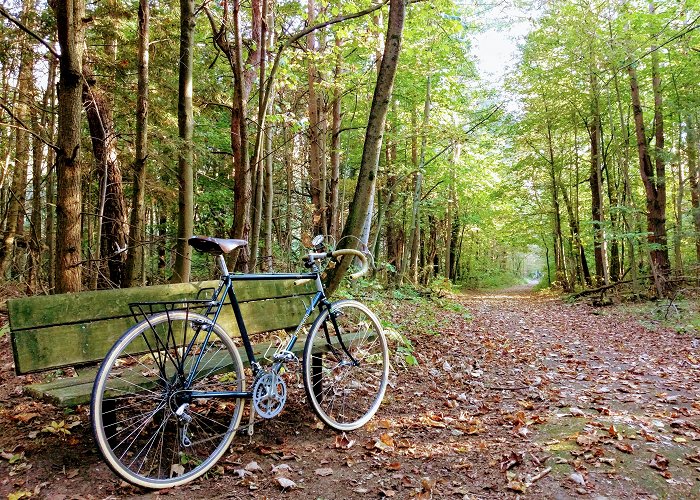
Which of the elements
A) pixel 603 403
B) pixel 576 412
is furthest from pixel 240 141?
pixel 603 403

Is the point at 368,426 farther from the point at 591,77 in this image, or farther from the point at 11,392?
the point at 591,77

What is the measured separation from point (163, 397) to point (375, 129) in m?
3.28

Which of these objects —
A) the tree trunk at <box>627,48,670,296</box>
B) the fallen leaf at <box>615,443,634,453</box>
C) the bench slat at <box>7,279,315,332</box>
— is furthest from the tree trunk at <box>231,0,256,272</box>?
the tree trunk at <box>627,48,670,296</box>

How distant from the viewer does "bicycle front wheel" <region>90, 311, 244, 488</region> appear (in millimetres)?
2238

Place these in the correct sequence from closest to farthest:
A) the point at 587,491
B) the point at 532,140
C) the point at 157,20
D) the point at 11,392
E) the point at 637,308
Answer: the point at 587,491 < the point at 11,392 < the point at 157,20 < the point at 637,308 < the point at 532,140

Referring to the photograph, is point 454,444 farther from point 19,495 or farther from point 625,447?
point 19,495

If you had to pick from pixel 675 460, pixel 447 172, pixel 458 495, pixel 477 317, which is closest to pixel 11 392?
pixel 458 495

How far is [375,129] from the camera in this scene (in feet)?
14.8

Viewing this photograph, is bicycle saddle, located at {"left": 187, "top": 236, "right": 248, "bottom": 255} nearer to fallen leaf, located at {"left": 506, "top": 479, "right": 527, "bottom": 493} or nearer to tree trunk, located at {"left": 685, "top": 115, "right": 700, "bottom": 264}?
fallen leaf, located at {"left": 506, "top": 479, "right": 527, "bottom": 493}

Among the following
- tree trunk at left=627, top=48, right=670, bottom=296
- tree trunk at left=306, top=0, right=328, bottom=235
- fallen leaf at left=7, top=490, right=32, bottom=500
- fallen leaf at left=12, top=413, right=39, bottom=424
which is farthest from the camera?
tree trunk at left=627, top=48, right=670, bottom=296

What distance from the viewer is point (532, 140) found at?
1795cm

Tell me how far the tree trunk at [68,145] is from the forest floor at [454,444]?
1.18 m

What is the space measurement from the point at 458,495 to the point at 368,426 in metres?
1.06

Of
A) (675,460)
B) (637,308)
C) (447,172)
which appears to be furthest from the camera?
(447,172)
